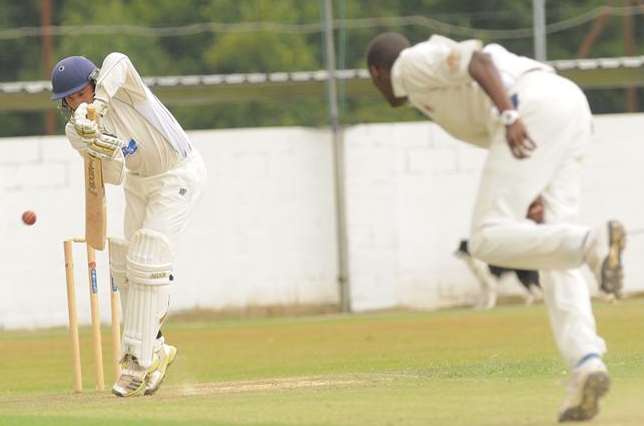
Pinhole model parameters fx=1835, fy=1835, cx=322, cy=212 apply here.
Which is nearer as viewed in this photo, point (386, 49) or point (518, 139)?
point (518, 139)

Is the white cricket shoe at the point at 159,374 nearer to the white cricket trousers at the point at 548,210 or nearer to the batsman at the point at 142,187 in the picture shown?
the batsman at the point at 142,187

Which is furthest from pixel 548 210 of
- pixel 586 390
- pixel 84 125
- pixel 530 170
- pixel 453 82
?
pixel 84 125

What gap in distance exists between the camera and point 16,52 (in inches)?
1329

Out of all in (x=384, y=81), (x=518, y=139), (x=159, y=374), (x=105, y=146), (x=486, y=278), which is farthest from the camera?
(x=486, y=278)

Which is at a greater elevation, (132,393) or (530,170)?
(530,170)

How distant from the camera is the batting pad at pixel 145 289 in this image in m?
9.69

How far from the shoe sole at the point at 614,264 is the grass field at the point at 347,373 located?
525mm

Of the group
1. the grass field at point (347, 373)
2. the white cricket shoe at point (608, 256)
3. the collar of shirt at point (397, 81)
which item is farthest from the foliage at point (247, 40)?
the white cricket shoe at point (608, 256)

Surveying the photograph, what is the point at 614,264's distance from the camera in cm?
707

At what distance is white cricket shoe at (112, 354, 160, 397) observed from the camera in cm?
965

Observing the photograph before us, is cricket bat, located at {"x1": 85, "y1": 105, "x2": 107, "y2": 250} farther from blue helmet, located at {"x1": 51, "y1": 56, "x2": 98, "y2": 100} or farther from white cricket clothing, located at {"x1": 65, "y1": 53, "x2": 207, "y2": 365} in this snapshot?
blue helmet, located at {"x1": 51, "y1": 56, "x2": 98, "y2": 100}

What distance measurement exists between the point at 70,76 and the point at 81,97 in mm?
166

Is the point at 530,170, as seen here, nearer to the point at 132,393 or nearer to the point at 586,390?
the point at 586,390

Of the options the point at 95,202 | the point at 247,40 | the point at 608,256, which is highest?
the point at 608,256
